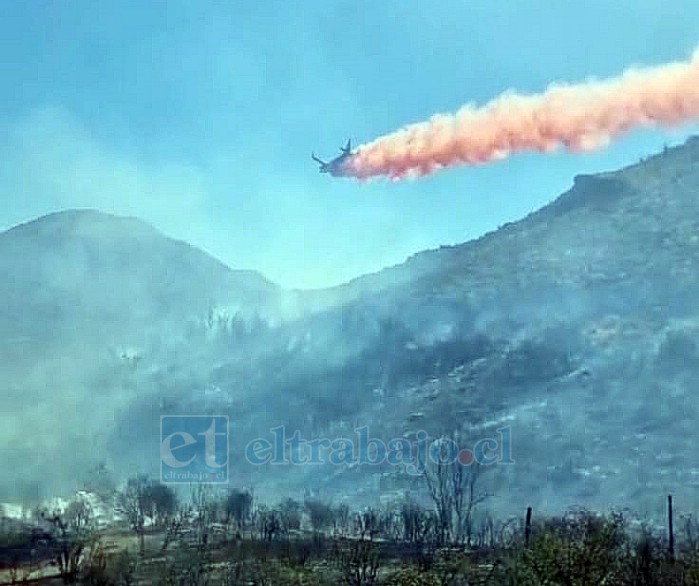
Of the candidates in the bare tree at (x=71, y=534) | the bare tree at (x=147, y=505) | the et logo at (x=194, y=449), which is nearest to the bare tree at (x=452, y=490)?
the bare tree at (x=147, y=505)

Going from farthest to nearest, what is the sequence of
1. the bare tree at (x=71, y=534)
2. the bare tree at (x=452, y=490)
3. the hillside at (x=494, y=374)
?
1. the hillside at (x=494, y=374)
2. the bare tree at (x=452, y=490)
3. the bare tree at (x=71, y=534)

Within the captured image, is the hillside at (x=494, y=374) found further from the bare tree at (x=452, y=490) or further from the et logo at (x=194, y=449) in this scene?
the bare tree at (x=452, y=490)

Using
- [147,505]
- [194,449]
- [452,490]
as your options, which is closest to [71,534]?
[147,505]

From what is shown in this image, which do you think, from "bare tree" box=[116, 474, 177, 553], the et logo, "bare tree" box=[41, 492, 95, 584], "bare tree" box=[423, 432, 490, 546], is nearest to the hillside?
the et logo

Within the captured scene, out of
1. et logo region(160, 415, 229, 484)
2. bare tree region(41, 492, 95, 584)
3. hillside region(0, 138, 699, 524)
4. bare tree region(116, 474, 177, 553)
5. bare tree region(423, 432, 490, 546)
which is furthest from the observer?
et logo region(160, 415, 229, 484)

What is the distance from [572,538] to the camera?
29641mm

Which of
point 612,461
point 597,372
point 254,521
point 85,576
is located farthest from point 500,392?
point 85,576

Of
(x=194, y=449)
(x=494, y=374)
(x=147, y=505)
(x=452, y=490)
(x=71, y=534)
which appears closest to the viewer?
(x=71, y=534)

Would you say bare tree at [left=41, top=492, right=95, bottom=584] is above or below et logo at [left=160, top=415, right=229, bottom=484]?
below

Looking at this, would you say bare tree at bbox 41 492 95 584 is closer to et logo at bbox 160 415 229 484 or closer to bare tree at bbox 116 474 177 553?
bare tree at bbox 116 474 177 553

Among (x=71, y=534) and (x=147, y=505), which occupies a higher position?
(x=147, y=505)

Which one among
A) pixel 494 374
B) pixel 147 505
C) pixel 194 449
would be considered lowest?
pixel 147 505

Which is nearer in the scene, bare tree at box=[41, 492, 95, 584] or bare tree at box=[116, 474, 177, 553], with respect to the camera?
bare tree at box=[41, 492, 95, 584]

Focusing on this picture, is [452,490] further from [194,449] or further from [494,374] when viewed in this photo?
[194,449]
